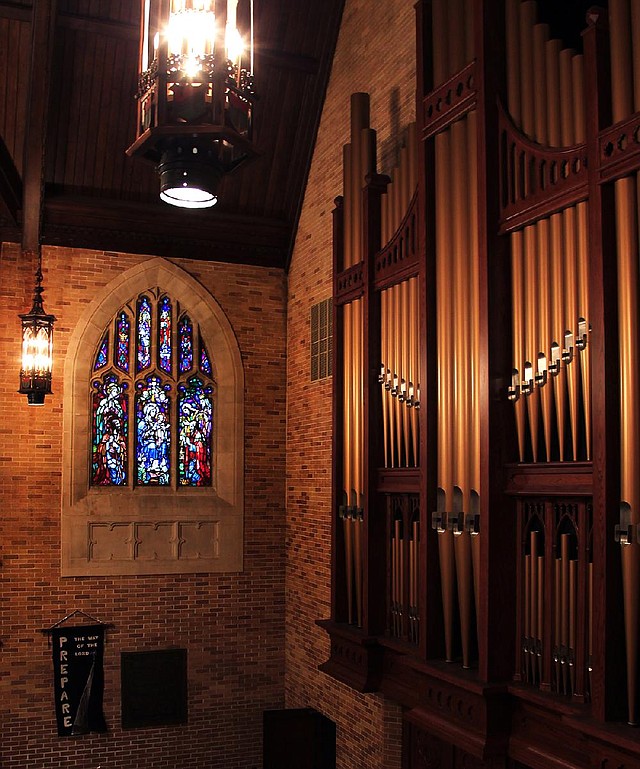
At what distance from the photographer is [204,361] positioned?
1091 cm

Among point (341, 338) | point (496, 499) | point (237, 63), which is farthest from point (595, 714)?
point (341, 338)

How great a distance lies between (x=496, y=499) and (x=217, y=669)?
20.6 feet

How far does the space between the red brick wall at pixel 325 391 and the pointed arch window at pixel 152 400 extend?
43.1 inches

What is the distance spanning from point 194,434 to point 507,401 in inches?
240

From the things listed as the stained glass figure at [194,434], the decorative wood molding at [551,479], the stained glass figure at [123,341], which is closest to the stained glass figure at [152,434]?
the stained glass figure at [194,434]

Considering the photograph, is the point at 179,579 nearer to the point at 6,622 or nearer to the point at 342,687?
the point at 6,622

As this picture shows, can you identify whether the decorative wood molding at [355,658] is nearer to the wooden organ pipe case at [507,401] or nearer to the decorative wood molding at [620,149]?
the wooden organ pipe case at [507,401]

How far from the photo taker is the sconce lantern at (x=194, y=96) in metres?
3.74

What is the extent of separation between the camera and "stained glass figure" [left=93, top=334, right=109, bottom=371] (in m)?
10.4

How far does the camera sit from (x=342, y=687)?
28.9 feet

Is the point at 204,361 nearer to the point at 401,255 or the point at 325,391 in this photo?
the point at 325,391

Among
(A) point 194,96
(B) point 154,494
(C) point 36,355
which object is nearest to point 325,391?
(B) point 154,494

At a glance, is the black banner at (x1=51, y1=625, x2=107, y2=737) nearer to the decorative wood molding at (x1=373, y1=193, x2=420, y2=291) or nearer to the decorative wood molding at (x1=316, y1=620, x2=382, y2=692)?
the decorative wood molding at (x1=316, y1=620, x2=382, y2=692)

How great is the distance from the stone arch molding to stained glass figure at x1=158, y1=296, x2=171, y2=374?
0.16 metres
